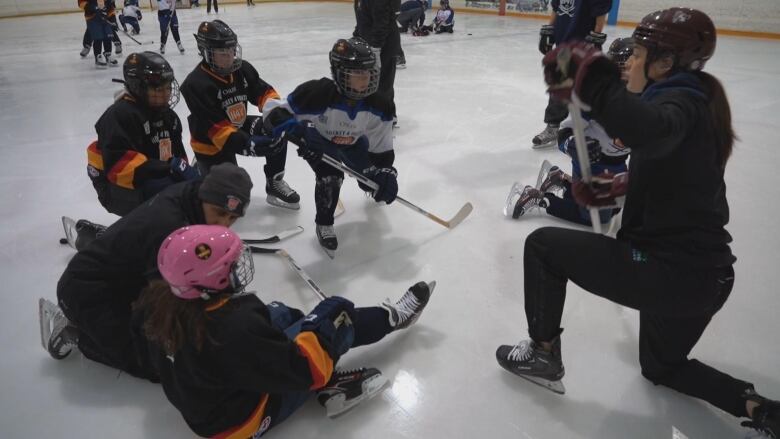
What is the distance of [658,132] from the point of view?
41.2 inches

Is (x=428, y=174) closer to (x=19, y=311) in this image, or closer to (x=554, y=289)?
(x=554, y=289)

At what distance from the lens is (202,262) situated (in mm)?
1112

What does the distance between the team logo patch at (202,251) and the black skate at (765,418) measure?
1.50 meters

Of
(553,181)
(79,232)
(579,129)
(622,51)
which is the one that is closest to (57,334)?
(79,232)

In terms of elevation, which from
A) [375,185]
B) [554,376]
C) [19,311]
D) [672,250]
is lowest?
[19,311]

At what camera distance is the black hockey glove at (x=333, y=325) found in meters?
1.41

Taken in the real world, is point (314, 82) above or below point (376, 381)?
above

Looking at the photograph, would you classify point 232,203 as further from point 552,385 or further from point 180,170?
point 552,385

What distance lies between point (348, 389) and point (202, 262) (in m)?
0.69

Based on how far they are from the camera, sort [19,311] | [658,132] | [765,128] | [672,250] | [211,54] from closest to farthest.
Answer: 1. [658,132]
2. [672,250]
3. [19,311]
4. [211,54]
5. [765,128]

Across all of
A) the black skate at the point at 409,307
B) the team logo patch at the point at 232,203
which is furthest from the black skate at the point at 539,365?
the team logo patch at the point at 232,203

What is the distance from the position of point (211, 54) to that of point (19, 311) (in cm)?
149

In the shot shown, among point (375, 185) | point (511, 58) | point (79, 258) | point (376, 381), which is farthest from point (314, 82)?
point (511, 58)

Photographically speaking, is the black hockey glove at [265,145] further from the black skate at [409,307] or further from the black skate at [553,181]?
the black skate at [553,181]
